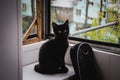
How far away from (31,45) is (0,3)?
3.12 feet

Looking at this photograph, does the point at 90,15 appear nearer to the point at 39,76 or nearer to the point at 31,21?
the point at 31,21

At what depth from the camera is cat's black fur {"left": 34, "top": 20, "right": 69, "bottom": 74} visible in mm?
1874

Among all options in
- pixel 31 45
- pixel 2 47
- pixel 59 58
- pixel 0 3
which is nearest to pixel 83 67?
pixel 59 58

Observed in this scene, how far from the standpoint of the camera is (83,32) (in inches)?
81.2

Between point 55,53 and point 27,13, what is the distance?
0.53m

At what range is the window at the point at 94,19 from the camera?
73.9 inches

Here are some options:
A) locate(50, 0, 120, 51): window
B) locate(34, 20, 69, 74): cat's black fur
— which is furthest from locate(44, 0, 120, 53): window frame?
locate(34, 20, 69, 74): cat's black fur

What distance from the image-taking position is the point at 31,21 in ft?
7.16

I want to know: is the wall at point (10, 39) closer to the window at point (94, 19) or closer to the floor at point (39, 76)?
the floor at point (39, 76)

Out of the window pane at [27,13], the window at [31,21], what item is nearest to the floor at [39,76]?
the window at [31,21]

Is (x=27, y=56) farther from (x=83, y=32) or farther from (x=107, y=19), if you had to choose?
(x=107, y=19)

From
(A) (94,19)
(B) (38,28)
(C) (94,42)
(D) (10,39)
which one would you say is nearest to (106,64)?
(C) (94,42)

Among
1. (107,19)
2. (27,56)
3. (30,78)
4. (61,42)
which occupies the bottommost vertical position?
(30,78)

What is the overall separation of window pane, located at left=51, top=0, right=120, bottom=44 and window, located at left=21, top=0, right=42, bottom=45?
0.57ft
